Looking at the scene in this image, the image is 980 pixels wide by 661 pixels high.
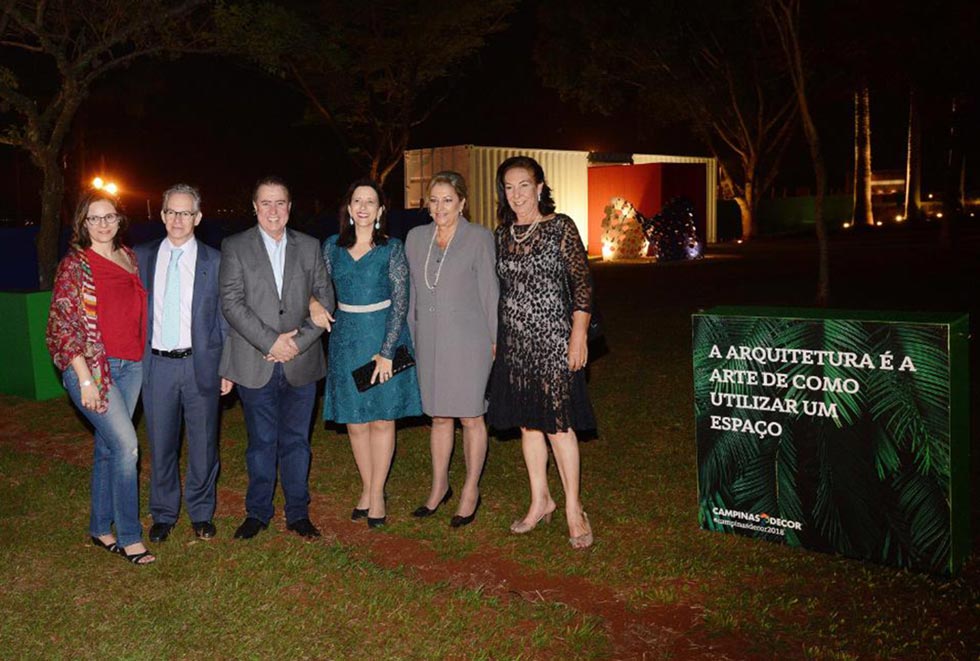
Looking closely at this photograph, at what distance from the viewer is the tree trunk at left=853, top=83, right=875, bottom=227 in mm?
41438

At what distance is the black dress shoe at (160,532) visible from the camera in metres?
4.89

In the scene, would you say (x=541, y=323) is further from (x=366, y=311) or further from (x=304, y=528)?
(x=304, y=528)

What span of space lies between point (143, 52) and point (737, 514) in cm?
1158

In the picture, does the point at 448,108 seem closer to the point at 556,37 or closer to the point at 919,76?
the point at 556,37

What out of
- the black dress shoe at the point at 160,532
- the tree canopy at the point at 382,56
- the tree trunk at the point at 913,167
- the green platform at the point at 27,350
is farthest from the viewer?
the tree trunk at the point at 913,167

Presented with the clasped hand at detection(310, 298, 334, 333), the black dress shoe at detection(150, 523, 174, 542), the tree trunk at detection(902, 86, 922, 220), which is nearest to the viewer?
the clasped hand at detection(310, 298, 334, 333)

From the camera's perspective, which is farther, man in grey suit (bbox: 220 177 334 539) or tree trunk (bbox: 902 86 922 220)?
tree trunk (bbox: 902 86 922 220)

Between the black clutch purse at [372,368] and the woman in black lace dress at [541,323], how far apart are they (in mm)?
468

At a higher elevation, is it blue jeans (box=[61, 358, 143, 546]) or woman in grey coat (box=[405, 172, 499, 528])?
woman in grey coat (box=[405, 172, 499, 528])

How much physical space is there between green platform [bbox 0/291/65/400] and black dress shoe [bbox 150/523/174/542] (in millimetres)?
4514

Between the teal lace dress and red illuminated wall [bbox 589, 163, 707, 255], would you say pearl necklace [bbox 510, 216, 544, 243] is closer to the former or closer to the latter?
the teal lace dress

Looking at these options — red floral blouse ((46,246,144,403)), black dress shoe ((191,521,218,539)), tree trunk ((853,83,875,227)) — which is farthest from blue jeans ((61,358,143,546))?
tree trunk ((853,83,875,227))

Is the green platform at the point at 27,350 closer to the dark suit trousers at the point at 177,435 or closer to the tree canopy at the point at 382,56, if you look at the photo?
the dark suit trousers at the point at 177,435

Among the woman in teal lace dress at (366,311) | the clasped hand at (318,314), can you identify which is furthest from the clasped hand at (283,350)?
the woman in teal lace dress at (366,311)
